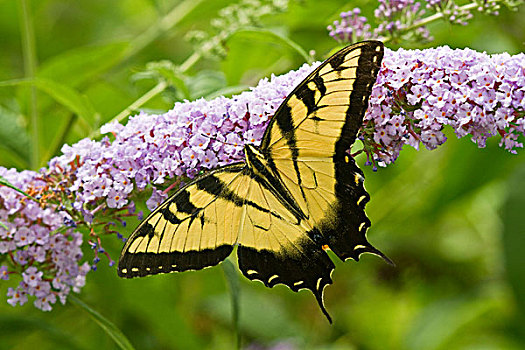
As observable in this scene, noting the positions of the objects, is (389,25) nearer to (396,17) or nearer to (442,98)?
(396,17)

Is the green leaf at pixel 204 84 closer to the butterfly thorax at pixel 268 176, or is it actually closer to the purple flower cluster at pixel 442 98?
the butterfly thorax at pixel 268 176

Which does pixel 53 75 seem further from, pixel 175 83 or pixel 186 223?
pixel 186 223

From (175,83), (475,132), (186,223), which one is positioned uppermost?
(175,83)

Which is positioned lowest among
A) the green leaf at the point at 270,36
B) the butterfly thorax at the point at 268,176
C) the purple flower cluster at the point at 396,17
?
the butterfly thorax at the point at 268,176

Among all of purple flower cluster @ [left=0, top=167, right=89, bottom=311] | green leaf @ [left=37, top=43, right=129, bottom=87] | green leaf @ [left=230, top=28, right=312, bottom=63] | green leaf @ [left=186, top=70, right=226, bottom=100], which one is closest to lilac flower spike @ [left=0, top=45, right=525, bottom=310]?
purple flower cluster @ [left=0, top=167, right=89, bottom=311]

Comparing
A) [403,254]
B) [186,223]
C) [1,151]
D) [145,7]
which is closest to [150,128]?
[186,223]

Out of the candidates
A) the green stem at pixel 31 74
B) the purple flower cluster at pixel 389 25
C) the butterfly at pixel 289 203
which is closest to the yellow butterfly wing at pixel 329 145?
the butterfly at pixel 289 203
